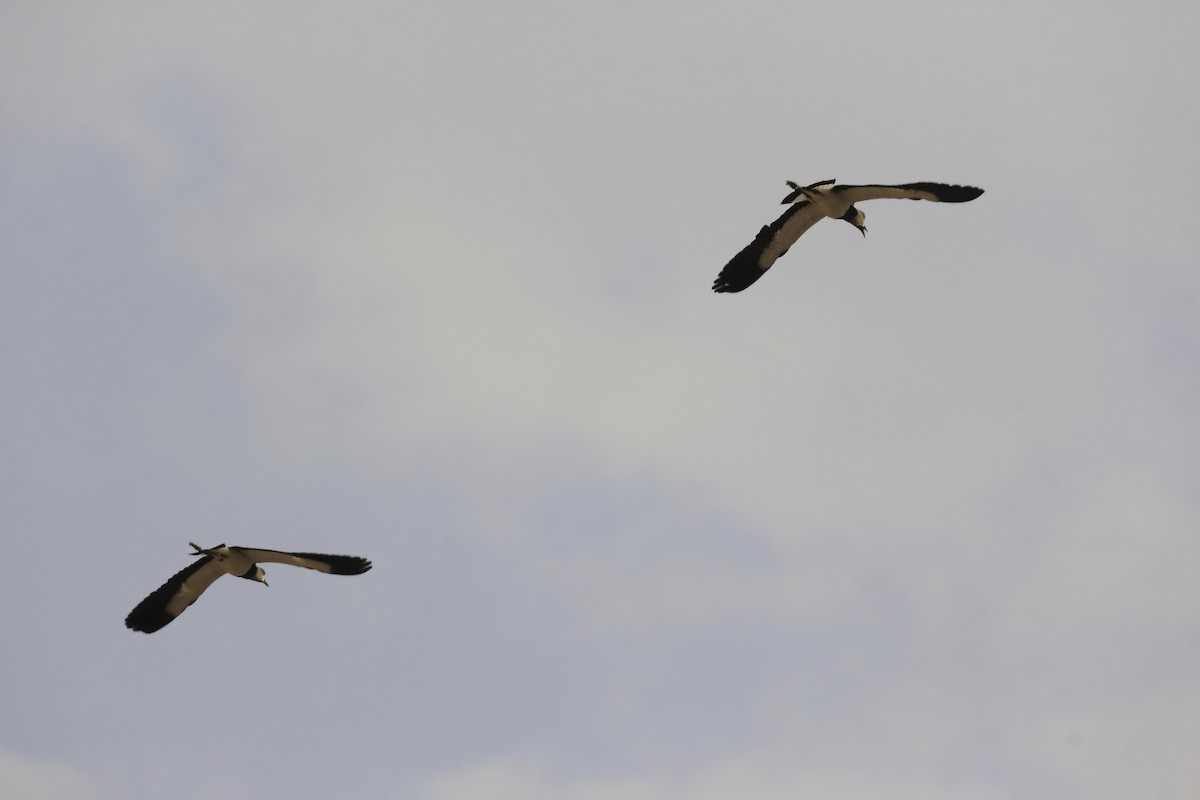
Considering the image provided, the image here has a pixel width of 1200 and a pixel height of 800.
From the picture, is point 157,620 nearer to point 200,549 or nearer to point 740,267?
point 200,549

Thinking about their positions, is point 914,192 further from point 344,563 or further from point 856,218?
point 344,563

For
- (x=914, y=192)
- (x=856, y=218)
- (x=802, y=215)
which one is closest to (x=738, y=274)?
(x=802, y=215)

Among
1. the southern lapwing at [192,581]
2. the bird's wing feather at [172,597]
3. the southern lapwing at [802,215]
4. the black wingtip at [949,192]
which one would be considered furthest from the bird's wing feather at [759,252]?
the bird's wing feather at [172,597]

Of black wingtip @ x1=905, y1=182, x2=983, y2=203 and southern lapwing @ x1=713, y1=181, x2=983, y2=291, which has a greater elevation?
southern lapwing @ x1=713, y1=181, x2=983, y2=291

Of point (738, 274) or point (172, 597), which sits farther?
point (172, 597)

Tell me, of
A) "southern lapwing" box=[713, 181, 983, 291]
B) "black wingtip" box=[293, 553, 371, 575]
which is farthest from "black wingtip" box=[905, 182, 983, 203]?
"black wingtip" box=[293, 553, 371, 575]

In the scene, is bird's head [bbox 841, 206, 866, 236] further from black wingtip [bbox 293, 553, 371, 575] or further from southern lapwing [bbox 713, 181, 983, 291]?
black wingtip [bbox 293, 553, 371, 575]

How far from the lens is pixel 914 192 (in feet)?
123

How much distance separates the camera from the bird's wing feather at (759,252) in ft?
132

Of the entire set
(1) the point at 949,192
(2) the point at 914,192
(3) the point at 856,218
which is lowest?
(1) the point at 949,192

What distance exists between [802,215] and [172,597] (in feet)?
67.6

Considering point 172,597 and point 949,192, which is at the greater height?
point 949,192

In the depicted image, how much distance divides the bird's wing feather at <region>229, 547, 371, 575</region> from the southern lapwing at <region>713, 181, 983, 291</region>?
11.9m

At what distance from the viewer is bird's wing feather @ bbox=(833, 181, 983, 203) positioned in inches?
1439
